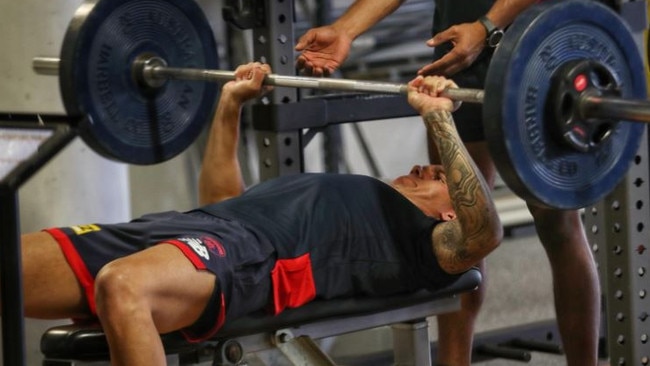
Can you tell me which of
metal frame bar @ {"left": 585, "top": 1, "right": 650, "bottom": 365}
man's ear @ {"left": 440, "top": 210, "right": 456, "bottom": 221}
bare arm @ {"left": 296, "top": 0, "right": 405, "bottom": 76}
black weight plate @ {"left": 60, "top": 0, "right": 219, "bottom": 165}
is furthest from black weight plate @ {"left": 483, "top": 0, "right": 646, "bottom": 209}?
black weight plate @ {"left": 60, "top": 0, "right": 219, "bottom": 165}

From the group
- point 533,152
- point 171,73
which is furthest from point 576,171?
point 171,73

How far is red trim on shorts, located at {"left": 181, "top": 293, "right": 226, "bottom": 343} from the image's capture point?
103 inches

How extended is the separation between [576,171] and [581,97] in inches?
6.1

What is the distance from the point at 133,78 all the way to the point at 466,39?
1.02 metres

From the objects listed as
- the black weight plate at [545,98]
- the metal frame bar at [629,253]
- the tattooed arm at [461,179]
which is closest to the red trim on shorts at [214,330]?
the tattooed arm at [461,179]

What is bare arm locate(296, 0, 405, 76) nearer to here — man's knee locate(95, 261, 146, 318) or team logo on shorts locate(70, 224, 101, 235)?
team logo on shorts locate(70, 224, 101, 235)

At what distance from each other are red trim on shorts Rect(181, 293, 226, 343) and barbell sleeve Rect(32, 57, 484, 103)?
57cm

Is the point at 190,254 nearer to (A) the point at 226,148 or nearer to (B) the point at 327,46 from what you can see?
(A) the point at 226,148

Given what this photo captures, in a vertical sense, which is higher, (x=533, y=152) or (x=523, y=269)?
(x=533, y=152)

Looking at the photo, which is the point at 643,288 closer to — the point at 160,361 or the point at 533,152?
the point at 533,152

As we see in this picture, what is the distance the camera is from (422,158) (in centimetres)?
675

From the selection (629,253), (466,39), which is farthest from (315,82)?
(629,253)

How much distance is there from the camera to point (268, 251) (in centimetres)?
281

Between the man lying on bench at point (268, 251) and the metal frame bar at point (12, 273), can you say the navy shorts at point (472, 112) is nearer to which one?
the man lying on bench at point (268, 251)
